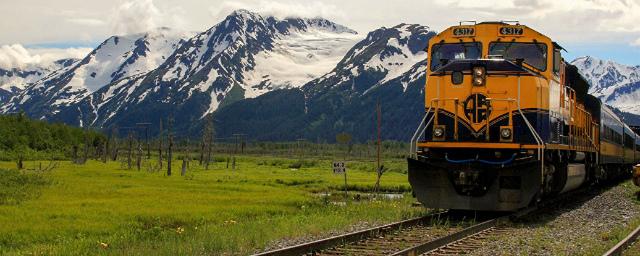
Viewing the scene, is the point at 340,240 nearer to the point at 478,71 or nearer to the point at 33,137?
the point at 478,71

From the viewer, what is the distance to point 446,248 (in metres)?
16.5

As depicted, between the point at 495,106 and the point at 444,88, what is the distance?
151 cm

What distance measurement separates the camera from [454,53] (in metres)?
22.9

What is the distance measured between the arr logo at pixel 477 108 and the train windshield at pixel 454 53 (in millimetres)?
1441

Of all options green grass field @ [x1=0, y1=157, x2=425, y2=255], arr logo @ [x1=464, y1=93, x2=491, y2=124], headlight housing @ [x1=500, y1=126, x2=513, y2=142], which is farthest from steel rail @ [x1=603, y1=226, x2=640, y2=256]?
green grass field @ [x1=0, y1=157, x2=425, y2=255]

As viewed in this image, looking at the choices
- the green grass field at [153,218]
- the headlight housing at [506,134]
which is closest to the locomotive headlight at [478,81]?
the headlight housing at [506,134]

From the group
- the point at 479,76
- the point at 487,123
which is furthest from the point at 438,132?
the point at 479,76

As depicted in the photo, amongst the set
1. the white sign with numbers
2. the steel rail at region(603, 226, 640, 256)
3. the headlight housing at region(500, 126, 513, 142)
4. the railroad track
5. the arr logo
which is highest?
the arr logo

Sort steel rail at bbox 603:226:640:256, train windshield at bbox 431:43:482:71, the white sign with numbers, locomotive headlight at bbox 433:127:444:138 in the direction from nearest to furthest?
steel rail at bbox 603:226:640:256, locomotive headlight at bbox 433:127:444:138, train windshield at bbox 431:43:482:71, the white sign with numbers

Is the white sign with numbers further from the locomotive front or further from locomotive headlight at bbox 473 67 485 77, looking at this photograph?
locomotive headlight at bbox 473 67 485 77

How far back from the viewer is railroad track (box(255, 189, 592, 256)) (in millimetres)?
15688

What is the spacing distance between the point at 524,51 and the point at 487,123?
267 cm

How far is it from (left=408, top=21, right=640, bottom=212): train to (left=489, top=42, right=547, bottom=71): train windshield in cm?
3

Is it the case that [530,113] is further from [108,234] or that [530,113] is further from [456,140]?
[108,234]
